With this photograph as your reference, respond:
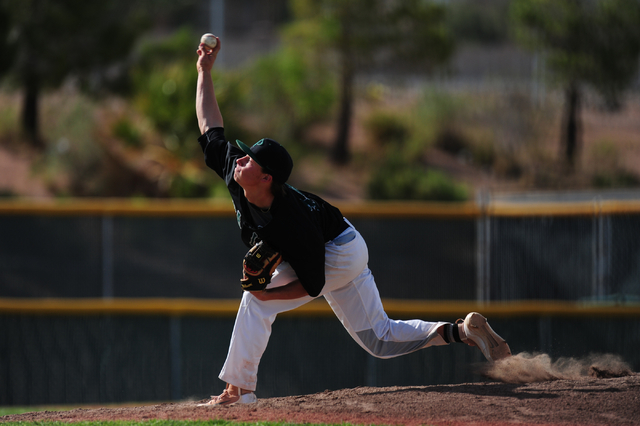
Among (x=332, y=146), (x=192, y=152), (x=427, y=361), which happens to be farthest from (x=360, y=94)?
(x=427, y=361)

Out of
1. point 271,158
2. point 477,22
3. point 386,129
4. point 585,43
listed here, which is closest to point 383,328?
point 271,158

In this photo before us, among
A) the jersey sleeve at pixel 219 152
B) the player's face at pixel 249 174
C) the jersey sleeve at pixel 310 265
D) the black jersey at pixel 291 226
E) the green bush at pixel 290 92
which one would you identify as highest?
the green bush at pixel 290 92

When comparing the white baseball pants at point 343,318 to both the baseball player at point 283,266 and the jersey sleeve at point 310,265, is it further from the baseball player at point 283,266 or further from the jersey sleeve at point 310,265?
the jersey sleeve at point 310,265

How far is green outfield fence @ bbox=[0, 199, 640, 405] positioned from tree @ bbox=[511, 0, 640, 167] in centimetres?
1177

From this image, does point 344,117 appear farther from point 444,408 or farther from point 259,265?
point 259,265

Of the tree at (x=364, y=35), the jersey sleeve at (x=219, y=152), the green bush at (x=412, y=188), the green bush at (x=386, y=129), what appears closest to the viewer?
the jersey sleeve at (x=219, y=152)

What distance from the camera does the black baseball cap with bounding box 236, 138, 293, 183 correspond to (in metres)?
4.28

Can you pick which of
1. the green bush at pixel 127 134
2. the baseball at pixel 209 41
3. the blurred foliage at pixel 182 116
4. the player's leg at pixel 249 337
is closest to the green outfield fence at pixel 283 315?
the player's leg at pixel 249 337

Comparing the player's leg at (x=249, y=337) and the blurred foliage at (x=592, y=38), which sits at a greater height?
the blurred foliage at (x=592, y=38)

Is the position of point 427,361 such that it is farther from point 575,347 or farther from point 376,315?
point 376,315

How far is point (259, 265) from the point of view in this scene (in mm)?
4301

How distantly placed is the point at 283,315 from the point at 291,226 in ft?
10.2

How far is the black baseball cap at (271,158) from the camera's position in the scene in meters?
4.28

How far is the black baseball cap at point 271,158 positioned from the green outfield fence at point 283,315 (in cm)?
314
